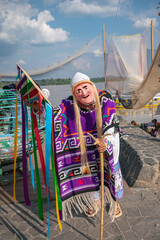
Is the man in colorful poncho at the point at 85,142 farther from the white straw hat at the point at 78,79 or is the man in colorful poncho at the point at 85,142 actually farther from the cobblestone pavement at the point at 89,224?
the cobblestone pavement at the point at 89,224

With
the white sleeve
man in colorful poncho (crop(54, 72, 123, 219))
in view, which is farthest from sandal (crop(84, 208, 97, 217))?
the white sleeve

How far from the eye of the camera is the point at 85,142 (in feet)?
7.97

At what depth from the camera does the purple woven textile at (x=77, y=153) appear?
2320 mm

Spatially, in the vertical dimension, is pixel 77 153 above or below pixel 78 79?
below

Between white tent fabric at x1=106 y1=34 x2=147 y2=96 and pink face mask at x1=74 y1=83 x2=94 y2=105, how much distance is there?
4.48 m

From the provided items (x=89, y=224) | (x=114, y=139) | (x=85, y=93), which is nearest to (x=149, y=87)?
(x=114, y=139)

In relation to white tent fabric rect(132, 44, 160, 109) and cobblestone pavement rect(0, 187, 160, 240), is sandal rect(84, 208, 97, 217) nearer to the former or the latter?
cobblestone pavement rect(0, 187, 160, 240)

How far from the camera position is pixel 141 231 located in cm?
246

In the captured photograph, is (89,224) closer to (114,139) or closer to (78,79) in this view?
(114,139)

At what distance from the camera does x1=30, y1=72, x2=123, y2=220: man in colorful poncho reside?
2.21 metres

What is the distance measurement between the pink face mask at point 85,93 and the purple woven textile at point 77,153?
0.16 metres

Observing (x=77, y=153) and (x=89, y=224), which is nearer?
(x=77, y=153)

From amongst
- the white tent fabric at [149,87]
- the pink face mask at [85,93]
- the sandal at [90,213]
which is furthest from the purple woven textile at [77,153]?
the white tent fabric at [149,87]

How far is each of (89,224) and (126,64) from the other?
689cm
